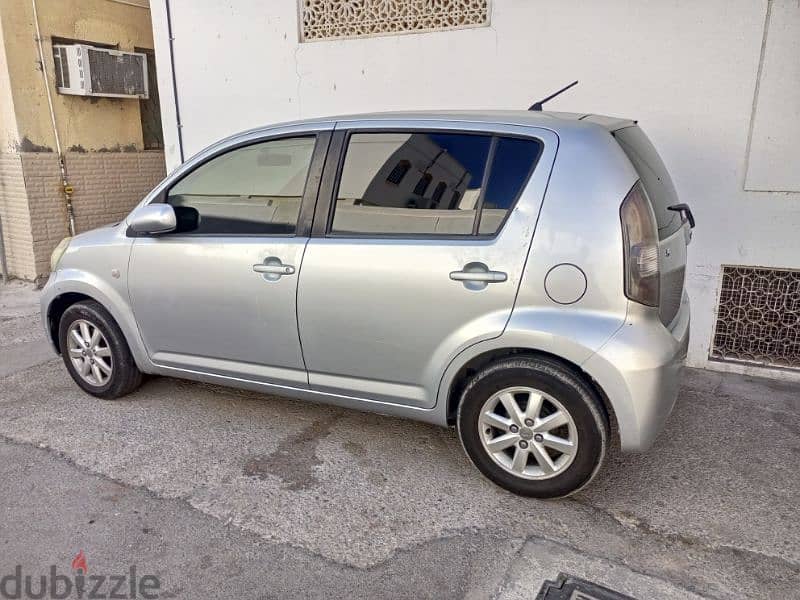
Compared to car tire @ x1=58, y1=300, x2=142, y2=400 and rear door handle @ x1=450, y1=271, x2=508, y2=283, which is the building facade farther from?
rear door handle @ x1=450, y1=271, x2=508, y2=283

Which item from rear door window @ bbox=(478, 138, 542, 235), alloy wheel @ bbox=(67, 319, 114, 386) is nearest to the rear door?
rear door window @ bbox=(478, 138, 542, 235)

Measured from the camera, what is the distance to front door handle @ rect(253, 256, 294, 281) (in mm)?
3217

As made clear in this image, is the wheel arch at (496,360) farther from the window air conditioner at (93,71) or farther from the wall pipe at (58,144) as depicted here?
the window air conditioner at (93,71)

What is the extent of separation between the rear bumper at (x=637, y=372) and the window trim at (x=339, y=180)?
70 cm

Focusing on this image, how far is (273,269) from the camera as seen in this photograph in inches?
128

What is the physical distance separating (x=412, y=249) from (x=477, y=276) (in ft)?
1.16

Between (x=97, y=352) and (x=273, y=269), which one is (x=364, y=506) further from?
(x=97, y=352)

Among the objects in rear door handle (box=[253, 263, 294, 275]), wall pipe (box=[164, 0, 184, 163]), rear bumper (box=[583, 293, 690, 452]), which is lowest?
rear bumper (box=[583, 293, 690, 452])

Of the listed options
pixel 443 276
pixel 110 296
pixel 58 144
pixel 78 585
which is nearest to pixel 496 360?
pixel 443 276

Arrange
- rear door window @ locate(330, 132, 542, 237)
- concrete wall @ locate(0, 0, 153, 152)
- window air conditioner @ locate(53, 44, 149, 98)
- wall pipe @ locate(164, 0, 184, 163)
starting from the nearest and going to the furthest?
rear door window @ locate(330, 132, 542, 237) < wall pipe @ locate(164, 0, 184, 163) < concrete wall @ locate(0, 0, 153, 152) < window air conditioner @ locate(53, 44, 149, 98)

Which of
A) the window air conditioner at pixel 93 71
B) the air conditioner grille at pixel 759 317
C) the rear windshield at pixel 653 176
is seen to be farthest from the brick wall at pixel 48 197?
the air conditioner grille at pixel 759 317

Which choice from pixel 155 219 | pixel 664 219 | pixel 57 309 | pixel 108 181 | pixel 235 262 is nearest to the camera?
pixel 664 219

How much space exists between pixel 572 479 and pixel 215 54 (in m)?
5.01

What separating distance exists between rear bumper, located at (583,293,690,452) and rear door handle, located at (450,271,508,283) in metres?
0.52
